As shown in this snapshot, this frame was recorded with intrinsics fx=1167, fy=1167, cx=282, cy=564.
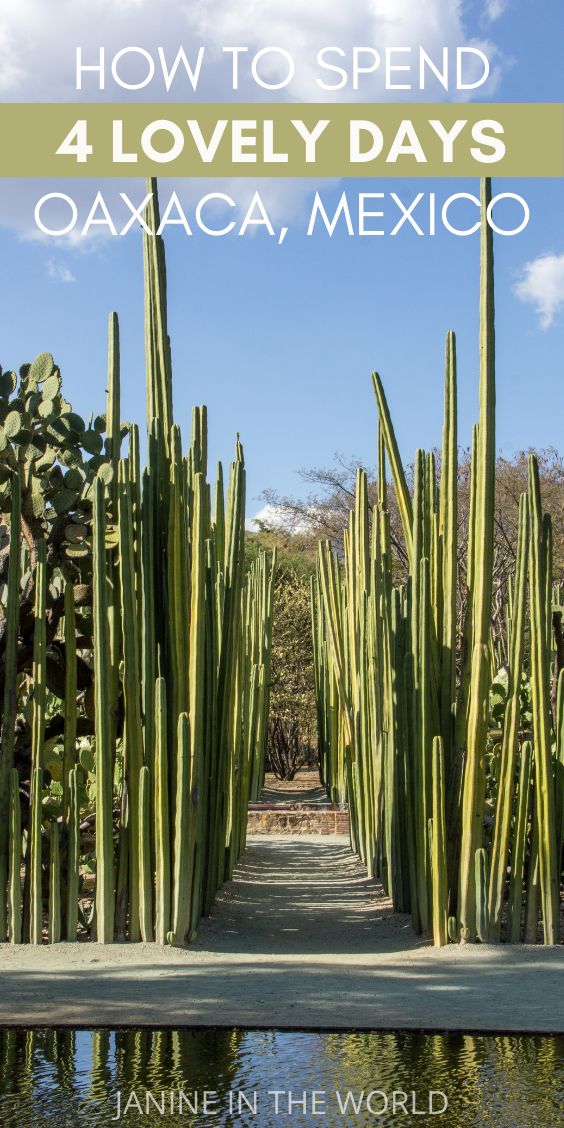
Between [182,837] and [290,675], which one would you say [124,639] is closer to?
[182,837]

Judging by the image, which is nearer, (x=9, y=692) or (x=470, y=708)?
(x=470, y=708)

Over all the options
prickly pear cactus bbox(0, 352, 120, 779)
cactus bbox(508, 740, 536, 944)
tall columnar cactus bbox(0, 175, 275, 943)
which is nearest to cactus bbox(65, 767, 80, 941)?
tall columnar cactus bbox(0, 175, 275, 943)

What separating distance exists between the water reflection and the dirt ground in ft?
0.44

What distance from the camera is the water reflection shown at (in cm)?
212

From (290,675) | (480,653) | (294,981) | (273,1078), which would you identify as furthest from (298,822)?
(273,1078)

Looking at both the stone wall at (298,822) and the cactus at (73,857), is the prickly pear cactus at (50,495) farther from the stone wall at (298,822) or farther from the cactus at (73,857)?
the stone wall at (298,822)

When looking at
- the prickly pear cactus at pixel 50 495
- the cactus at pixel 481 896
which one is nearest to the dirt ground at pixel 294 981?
the cactus at pixel 481 896

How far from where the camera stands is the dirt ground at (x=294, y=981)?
2.86 meters

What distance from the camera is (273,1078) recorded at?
7.68 feet

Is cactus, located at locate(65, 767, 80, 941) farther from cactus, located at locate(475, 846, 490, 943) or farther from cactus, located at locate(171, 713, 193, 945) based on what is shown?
cactus, located at locate(475, 846, 490, 943)

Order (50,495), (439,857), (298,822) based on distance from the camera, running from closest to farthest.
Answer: (439,857)
(50,495)
(298,822)

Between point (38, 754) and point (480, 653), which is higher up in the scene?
point (480, 653)

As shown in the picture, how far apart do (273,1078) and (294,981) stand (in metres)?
0.96

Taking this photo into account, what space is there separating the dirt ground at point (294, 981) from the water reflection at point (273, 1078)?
0.44 feet
